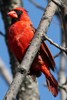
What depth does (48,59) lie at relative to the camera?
11.5 ft

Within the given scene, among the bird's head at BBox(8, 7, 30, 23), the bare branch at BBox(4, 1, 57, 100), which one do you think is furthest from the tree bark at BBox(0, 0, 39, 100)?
the bare branch at BBox(4, 1, 57, 100)

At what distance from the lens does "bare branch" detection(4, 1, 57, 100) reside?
1.88 metres

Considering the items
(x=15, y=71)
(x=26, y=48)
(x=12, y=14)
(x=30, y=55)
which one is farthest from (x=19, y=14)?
(x=30, y=55)

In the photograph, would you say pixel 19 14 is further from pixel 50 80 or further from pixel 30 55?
pixel 30 55

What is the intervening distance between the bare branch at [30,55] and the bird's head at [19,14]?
1317 mm

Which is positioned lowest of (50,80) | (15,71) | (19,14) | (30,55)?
(50,80)

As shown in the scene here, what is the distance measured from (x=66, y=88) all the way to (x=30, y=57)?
3.66 feet

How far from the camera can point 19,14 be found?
4156 millimetres

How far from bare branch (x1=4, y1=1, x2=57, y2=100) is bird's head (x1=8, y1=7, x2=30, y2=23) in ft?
4.32

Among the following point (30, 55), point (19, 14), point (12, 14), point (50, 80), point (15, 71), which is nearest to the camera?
point (30, 55)

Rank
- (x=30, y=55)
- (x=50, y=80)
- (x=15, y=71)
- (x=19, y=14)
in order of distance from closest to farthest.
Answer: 1. (x=30, y=55)
2. (x=15, y=71)
3. (x=50, y=80)
4. (x=19, y=14)

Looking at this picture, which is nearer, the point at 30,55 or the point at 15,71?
the point at 30,55

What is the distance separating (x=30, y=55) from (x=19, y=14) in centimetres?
198

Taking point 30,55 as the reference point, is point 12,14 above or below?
below
